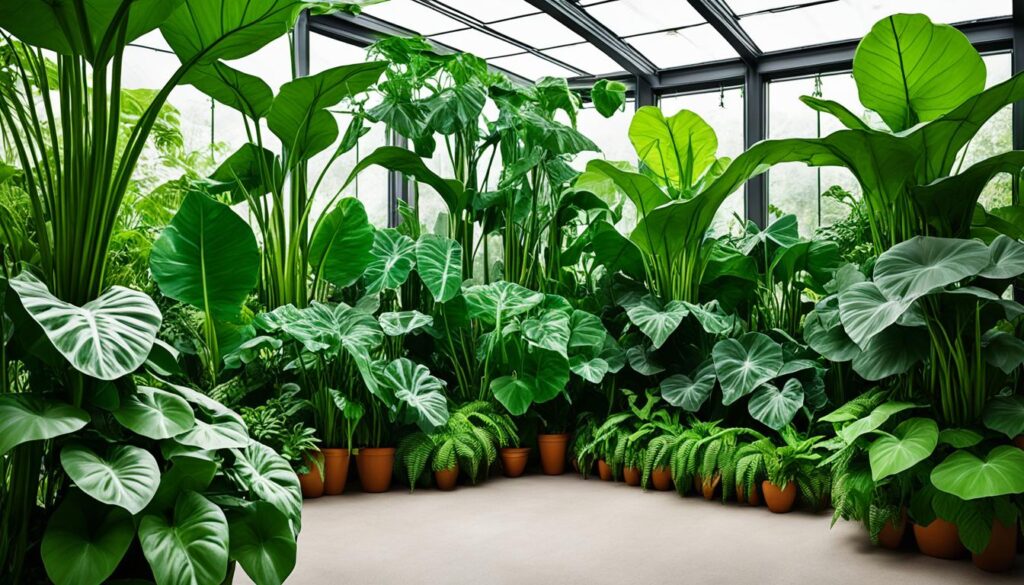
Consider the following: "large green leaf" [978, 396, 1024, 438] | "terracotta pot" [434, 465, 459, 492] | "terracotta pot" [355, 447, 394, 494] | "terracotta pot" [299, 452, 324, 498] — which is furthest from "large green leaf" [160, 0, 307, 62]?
"large green leaf" [978, 396, 1024, 438]

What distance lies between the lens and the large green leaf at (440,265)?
424 centimetres

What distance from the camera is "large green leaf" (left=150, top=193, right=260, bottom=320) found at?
11.4ft

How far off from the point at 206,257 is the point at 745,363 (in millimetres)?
2676

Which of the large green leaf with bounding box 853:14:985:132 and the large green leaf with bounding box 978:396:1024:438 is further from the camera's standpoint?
the large green leaf with bounding box 853:14:985:132

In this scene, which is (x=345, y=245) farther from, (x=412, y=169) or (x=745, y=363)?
(x=745, y=363)

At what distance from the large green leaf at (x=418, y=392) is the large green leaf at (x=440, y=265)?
0.40 metres

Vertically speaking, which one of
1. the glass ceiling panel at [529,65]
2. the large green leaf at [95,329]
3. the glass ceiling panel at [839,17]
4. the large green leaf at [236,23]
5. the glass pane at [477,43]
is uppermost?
the glass pane at [477,43]

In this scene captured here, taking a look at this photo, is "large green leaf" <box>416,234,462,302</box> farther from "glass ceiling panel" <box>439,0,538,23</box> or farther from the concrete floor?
"glass ceiling panel" <box>439,0,538,23</box>

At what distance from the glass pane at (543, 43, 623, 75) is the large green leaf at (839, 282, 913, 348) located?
11.5 ft

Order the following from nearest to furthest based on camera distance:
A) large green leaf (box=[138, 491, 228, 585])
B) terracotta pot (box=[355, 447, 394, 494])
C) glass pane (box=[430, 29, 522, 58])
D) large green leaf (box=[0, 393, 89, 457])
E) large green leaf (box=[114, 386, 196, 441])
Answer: large green leaf (box=[0, 393, 89, 457])
large green leaf (box=[138, 491, 228, 585])
large green leaf (box=[114, 386, 196, 441])
terracotta pot (box=[355, 447, 394, 494])
glass pane (box=[430, 29, 522, 58])

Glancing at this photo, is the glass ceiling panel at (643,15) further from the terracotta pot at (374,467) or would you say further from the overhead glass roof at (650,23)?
the terracotta pot at (374,467)

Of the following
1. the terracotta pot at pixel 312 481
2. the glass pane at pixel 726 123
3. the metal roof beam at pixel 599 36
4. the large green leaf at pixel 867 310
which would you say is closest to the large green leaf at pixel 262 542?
the terracotta pot at pixel 312 481

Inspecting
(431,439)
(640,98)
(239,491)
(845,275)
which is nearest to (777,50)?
(640,98)

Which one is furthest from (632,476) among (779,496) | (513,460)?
(779,496)
